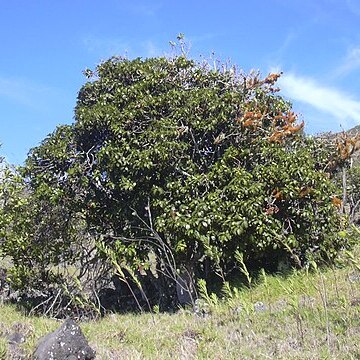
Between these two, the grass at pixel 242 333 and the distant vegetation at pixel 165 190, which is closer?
the grass at pixel 242 333

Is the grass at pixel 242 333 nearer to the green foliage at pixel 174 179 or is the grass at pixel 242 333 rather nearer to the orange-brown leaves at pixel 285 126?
the green foliage at pixel 174 179

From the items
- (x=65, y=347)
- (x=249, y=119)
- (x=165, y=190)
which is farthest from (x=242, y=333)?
(x=249, y=119)

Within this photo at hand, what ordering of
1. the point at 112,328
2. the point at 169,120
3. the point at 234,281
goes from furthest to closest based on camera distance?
the point at 234,281
the point at 169,120
the point at 112,328

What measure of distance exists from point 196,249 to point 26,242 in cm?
377

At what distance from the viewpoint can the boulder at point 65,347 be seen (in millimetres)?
4930

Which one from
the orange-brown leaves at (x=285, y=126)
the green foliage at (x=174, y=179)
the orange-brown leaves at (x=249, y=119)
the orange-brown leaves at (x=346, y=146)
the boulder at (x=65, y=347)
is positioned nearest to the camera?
the boulder at (x=65, y=347)

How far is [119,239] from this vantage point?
9789 millimetres

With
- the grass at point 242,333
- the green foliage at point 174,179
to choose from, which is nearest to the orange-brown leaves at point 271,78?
the green foliage at point 174,179

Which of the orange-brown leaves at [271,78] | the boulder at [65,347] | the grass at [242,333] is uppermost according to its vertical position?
the orange-brown leaves at [271,78]

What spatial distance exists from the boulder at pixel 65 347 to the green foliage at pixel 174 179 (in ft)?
11.0

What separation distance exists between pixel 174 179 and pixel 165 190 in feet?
0.92

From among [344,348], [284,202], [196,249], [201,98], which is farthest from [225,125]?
[344,348]

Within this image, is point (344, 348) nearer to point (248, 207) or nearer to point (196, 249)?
point (248, 207)

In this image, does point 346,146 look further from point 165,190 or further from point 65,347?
point 65,347
